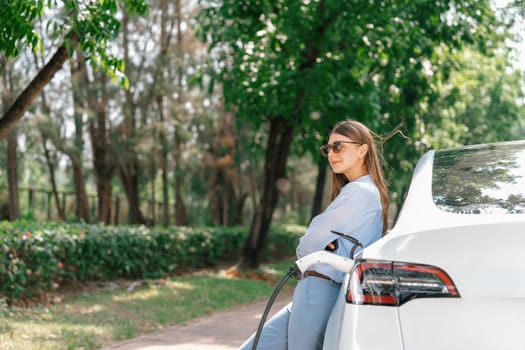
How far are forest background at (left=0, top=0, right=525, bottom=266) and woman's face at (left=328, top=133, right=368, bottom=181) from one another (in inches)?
123

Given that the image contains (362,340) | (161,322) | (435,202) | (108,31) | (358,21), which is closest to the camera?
(362,340)

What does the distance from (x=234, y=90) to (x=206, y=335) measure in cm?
784

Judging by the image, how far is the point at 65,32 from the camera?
8.47 m

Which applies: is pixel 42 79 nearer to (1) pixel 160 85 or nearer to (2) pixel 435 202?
(2) pixel 435 202

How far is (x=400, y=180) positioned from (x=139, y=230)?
34.7 feet

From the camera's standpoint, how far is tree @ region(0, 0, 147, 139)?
24.4 feet

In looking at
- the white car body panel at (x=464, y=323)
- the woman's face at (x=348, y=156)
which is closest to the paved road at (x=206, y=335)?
the woman's face at (x=348, y=156)

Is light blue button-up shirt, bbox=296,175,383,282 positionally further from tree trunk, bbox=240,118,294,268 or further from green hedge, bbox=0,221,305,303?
tree trunk, bbox=240,118,294,268

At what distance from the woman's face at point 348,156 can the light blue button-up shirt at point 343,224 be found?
0.30m

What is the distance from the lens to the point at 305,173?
3800 cm

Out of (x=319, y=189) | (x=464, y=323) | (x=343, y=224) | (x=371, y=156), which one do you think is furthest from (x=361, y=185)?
(x=319, y=189)

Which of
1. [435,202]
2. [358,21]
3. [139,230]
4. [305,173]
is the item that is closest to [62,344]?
[435,202]

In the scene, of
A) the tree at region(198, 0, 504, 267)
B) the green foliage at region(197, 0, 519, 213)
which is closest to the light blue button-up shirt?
the tree at region(198, 0, 504, 267)

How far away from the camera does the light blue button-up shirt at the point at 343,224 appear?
3254 mm
